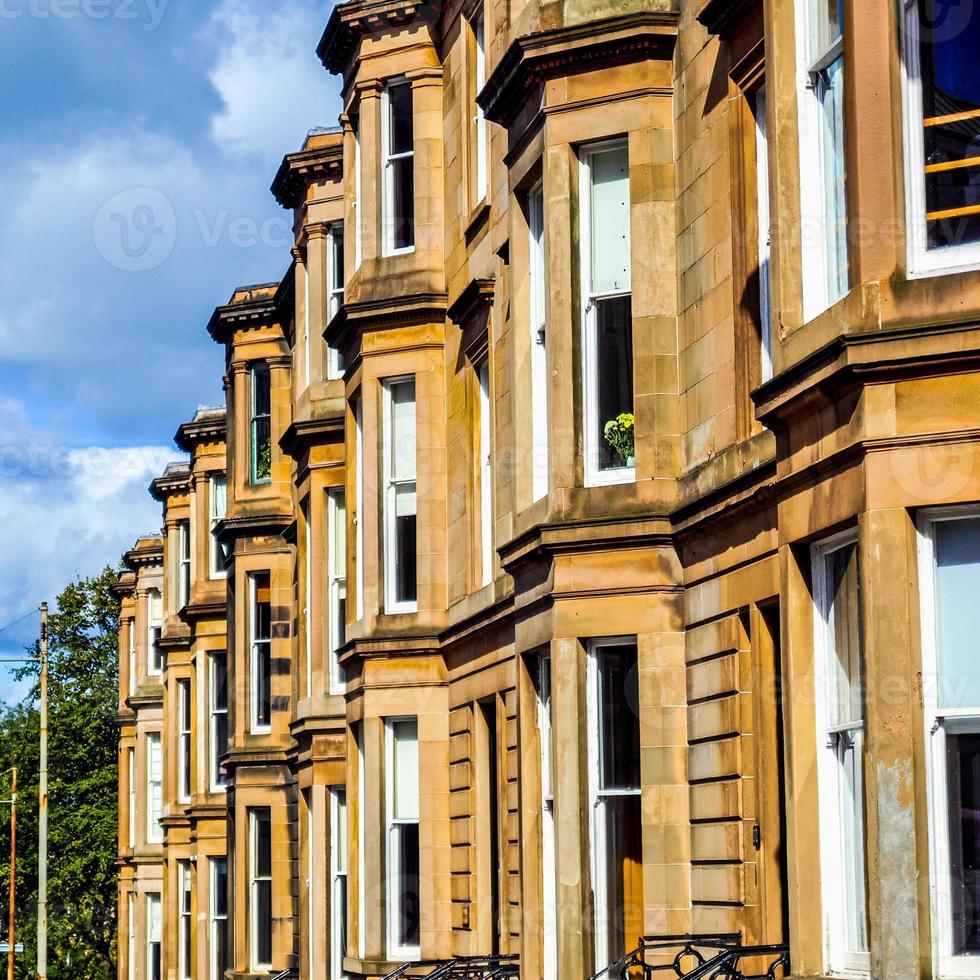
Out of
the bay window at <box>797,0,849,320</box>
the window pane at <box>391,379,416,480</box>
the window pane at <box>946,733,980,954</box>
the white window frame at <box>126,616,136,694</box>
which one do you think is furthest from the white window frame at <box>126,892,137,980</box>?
the window pane at <box>946,733,980,954</box>

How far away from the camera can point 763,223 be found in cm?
1433

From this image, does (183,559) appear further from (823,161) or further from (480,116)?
(823,161)

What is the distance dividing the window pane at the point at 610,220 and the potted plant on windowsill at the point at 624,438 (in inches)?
40.5

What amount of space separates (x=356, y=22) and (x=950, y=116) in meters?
14.5

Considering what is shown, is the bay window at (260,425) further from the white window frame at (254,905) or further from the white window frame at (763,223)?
the white window frame at (763,223)

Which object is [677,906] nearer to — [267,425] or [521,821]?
[521,821]

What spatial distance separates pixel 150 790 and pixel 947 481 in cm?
4637

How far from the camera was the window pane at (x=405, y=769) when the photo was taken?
76.0 ft

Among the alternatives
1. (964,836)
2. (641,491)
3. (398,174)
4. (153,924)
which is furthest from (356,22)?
(153,924)

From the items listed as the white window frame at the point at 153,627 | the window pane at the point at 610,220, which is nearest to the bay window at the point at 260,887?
the window pane at the point at 610,220

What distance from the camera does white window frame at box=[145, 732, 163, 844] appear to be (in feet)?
178

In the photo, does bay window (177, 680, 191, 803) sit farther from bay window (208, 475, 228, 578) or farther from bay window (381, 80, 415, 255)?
bay window (381, 80, 415, 255)

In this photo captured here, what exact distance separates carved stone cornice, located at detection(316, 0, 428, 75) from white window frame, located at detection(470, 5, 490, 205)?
59.9 inches

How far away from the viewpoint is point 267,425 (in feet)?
119
